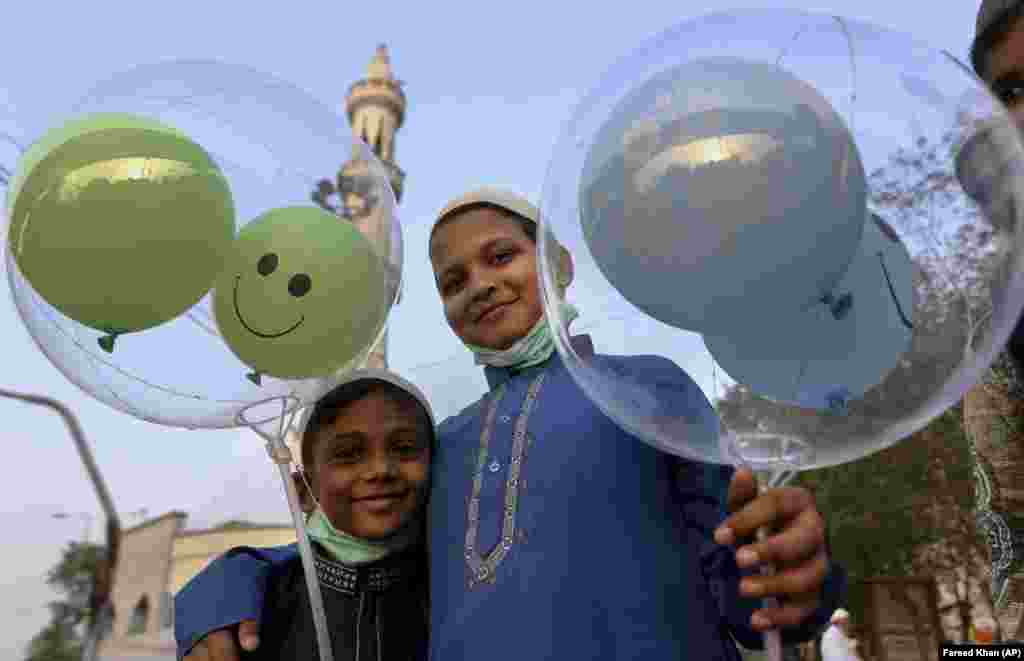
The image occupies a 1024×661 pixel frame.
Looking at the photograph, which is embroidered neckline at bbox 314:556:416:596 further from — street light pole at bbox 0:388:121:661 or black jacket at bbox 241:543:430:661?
street light pole at bbox 0:388:121:661

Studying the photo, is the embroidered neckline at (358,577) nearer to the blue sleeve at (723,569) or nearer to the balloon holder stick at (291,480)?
the balloon holder stick at (291,480)

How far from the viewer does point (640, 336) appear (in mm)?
1146

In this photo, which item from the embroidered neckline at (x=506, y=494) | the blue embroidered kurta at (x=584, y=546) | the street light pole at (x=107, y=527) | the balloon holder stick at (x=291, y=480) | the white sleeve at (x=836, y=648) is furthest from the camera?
the white sleeve at (x=836, y=648)

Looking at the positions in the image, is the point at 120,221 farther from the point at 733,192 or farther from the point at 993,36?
the point at 993,36

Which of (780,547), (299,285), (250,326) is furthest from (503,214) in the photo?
(780,547)

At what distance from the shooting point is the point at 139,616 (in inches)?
60.0

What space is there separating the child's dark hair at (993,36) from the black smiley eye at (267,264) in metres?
1.35

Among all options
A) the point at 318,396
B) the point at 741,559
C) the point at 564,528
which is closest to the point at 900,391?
the point at 741,559

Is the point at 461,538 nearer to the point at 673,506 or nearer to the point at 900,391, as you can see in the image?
the point at 673,506

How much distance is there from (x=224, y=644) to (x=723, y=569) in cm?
102

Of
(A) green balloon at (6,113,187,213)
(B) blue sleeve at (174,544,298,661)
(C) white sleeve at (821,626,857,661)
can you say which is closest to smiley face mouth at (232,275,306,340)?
(A) green balloon at (6,113,187,213)

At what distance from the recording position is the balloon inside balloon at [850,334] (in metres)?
1.06

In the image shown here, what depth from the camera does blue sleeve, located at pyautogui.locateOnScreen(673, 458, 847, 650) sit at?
117cm

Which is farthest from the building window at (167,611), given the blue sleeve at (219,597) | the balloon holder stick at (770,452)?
the balloon holder stick at (770,452)
